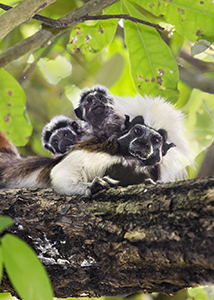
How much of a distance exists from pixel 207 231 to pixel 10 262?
706 millimetres

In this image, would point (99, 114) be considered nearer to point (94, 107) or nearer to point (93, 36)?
point (94, 107)

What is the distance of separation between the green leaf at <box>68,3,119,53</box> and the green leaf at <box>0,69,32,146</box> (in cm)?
68

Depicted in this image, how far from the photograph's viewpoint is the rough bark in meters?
1.23

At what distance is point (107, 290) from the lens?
1.55 metres

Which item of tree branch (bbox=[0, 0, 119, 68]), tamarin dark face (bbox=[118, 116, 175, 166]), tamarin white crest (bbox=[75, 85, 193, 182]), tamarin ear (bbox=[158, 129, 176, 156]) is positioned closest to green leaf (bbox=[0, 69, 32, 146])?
tree branch (bbox=[0, 0, 119, 68])

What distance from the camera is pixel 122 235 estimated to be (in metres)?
1.43

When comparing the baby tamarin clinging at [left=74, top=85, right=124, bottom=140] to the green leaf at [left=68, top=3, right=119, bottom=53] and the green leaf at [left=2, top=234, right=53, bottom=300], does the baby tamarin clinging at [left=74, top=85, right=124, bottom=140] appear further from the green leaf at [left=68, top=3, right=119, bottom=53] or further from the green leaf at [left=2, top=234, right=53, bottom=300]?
the green leaf at [left=2, top=234, right=53, bottom=300]

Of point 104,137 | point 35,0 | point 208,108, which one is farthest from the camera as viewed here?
point 208,108

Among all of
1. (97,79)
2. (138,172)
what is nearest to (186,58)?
(97,79)

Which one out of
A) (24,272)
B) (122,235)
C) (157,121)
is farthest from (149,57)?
(24,272)

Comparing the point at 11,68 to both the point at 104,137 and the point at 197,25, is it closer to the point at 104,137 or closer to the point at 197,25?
the point at 104,137

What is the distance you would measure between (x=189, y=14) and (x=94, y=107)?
99 centimetres

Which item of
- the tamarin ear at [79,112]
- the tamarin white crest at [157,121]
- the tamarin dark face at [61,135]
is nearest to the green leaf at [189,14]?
the tamarin white crest at [157,121]

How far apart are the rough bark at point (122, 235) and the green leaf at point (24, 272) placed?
0.43 metres
